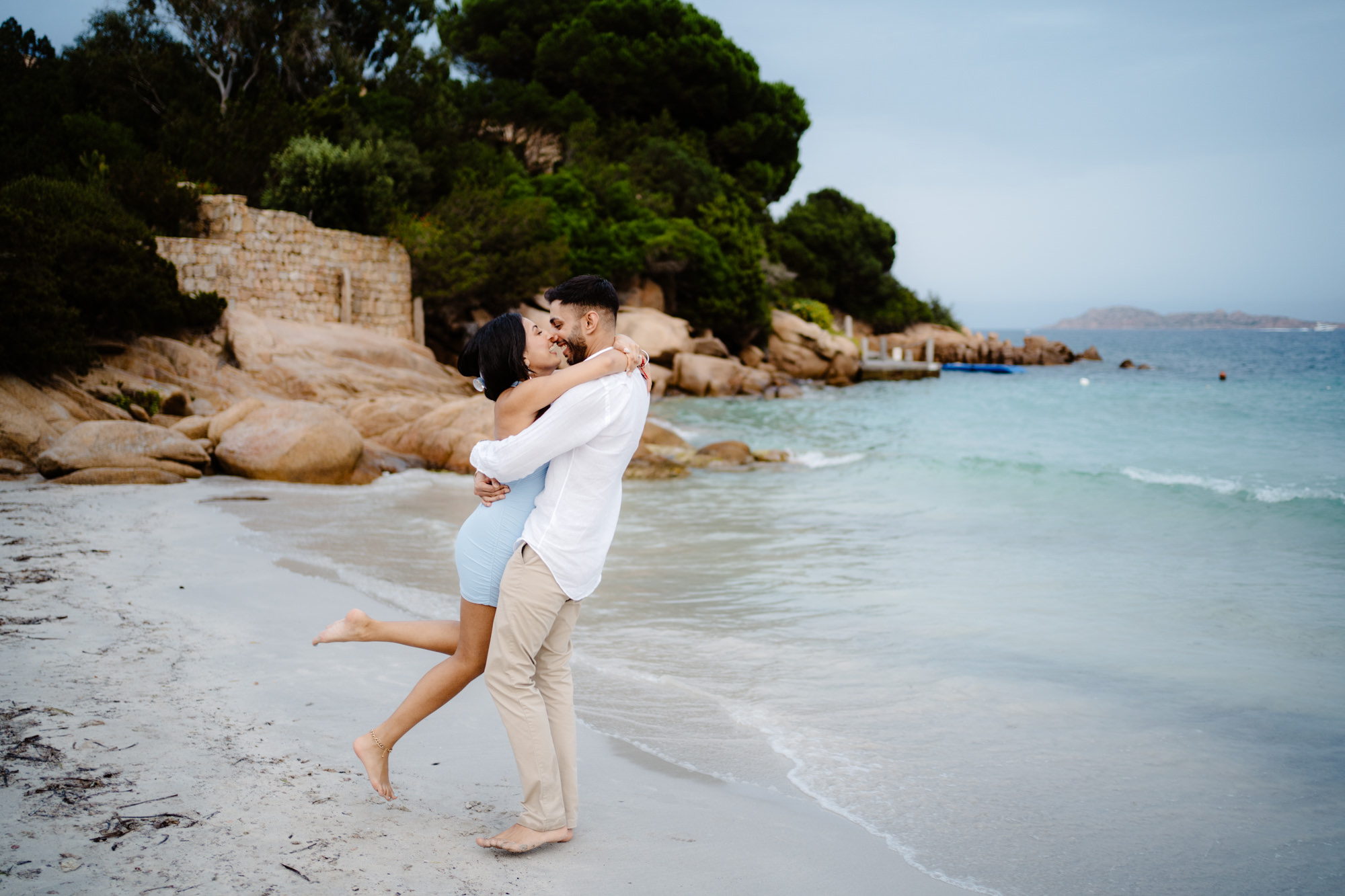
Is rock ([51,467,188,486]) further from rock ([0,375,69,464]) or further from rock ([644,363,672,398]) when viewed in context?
rock ([644,363,672,398])

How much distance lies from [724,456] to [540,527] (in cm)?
1323

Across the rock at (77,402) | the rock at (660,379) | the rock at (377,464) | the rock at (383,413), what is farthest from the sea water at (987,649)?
the rock at (660,379)

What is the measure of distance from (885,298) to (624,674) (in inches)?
2081

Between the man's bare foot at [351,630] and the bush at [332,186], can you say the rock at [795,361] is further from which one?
the man's bare foot at [351,630]

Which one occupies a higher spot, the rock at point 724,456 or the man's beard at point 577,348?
the man's beard at point 577,348

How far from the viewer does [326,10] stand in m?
29.8

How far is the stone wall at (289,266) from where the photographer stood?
63.2ft

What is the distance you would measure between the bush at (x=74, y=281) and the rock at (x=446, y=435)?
4370 millimetres

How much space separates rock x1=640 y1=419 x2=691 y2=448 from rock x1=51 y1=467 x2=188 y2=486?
25.0 feet

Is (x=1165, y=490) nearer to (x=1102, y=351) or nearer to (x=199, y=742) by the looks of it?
(x=199, y=742)

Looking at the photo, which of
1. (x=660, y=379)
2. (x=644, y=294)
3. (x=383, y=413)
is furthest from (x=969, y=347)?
(x=383, y=413)

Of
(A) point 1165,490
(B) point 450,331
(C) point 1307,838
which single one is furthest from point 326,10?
(C) point 1307,838

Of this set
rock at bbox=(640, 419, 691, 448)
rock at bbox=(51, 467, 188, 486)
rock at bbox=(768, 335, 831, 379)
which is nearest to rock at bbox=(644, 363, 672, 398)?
rock at bbox=(768, 335, 831, 379)

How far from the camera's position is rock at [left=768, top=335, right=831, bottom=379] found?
3859cm
